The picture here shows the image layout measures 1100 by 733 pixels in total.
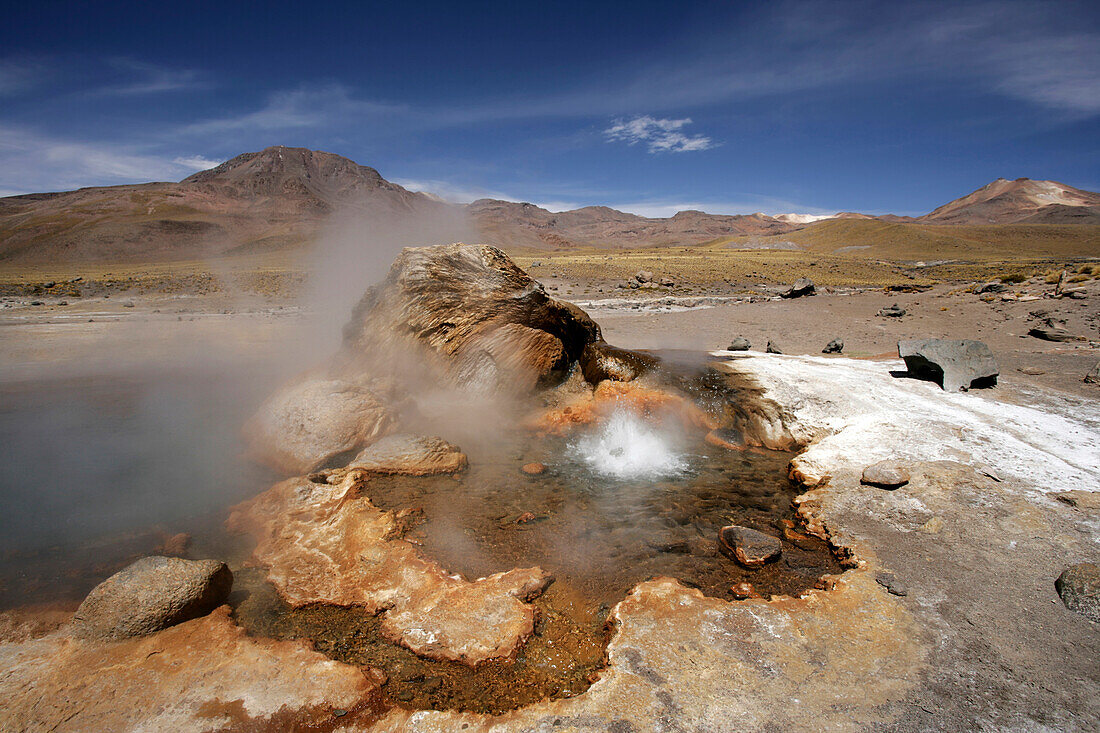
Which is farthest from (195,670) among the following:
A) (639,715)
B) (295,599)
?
(639,715)

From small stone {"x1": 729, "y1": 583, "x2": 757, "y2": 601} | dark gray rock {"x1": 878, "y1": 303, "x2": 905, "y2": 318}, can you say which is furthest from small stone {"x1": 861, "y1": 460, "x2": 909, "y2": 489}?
dark gray rock {"x1": 878, "y1": 303, "x2": 905, "y2": 318}

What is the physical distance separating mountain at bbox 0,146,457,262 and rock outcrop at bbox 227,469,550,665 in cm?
4384

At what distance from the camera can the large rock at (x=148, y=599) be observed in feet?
9.57

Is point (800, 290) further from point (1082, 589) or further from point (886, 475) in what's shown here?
point (1082, 589)

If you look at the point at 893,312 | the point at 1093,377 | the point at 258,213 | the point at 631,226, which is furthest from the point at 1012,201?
the point at 258,213

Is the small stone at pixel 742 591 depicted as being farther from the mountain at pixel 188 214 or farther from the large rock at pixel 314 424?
the mountain at pixel 188 214

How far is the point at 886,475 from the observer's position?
452 cm

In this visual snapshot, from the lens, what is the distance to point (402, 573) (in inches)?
143

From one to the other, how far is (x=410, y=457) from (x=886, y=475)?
4841 millimetres

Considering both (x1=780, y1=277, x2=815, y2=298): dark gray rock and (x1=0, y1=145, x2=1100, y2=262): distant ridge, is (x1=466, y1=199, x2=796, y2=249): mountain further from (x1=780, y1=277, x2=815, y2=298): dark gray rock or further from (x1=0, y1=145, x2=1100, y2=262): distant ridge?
(x1=780, y1=277, x2=815, y2=298): dark gray rock

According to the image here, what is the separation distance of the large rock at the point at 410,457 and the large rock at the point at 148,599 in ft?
6.82

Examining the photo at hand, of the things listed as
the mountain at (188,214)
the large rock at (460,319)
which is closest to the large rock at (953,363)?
the large rock at (460,319)

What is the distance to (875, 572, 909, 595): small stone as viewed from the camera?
322 centimetres

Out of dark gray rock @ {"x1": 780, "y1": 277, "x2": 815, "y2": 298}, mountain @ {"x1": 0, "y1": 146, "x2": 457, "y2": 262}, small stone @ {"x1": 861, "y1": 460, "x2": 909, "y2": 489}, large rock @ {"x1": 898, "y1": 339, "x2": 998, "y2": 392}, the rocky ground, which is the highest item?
mountain @ {"x1": 0, "y1": 146, "x2": 457, "y2": 262}
